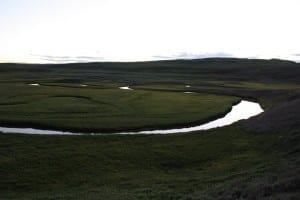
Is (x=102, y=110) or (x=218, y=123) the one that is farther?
(x=102, y=110)

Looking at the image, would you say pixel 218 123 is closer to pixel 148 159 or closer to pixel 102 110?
pixel 102 110

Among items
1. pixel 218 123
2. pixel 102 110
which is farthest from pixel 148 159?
pixel 102 110

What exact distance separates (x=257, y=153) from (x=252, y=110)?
4176 cm

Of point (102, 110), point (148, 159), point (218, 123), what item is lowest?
point (218, 123)

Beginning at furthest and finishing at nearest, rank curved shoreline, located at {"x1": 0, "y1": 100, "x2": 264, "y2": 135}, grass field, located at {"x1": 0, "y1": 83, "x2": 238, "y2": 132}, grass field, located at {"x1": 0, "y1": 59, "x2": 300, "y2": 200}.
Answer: grass field, located at {"x1": 0, "y1": 83, "x2": 238, "y2": 132} → curved shoreline, located at {"x1": 0, "y1": 100, "x2": 264, "y2": 135} → grass field, located at {"x1": 0, "y1": 59, "x2": 300, "y2": 200}

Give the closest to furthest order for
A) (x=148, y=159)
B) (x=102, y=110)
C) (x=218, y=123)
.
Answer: (x=148, y=159) < (x=218, y=123) < (x=102, y=110)

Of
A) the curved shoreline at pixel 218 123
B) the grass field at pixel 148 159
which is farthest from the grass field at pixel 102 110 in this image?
the curved shoreline at pixel 218 123

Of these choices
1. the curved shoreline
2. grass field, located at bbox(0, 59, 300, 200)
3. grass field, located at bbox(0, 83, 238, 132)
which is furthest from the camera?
grass field, located at bbox(0, 83, 238, 132)

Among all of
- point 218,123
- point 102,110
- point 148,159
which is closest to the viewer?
point 148,159

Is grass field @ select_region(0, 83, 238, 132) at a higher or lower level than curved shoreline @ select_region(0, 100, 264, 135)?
higher

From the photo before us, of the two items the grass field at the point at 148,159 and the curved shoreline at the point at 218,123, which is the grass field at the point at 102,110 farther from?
the curved shoreline at the point at 218,123

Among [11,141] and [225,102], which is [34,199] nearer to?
[11,141]

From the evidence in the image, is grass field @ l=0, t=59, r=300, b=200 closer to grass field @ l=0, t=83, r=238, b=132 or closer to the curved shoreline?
grass field @ l=0, t=83, r=238, b=132

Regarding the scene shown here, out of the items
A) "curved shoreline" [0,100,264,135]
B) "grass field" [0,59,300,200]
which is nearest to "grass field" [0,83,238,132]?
"grass field" [0,59,300,200]
